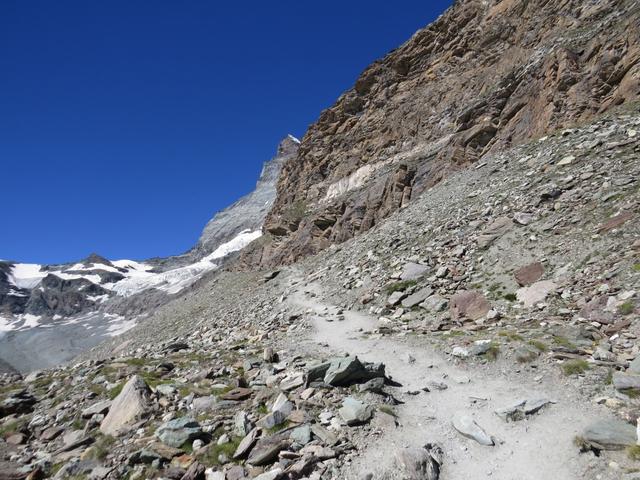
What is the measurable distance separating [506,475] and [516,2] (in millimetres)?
56505

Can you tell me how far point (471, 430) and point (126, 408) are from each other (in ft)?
28.9

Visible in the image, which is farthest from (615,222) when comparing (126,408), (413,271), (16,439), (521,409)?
(16,439)

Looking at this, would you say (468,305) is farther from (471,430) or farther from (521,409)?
(471,430)

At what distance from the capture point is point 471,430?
24.6ft

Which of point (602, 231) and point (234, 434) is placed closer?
point (234, 434)

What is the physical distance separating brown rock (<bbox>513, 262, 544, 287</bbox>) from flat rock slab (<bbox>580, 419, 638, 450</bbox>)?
8941 mm

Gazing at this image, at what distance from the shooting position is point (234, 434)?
8.04 m

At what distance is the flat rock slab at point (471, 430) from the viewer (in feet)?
23.5

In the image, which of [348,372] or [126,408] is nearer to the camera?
[126,408]

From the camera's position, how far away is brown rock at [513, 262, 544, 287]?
1480 cm

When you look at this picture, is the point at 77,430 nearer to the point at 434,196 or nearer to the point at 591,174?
the point at 591,174

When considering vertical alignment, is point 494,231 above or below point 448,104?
below

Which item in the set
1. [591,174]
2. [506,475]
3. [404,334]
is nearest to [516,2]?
[591,174]

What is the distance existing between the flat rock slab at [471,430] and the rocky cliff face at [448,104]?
27.4m
